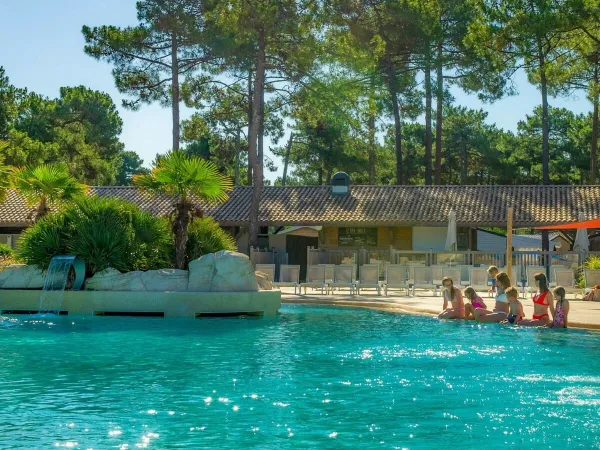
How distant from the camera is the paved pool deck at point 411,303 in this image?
14.7 meters

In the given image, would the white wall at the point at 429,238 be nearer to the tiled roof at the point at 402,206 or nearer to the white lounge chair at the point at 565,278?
the tiled roof at the point at 402,206

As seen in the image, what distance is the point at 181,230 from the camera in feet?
61.9

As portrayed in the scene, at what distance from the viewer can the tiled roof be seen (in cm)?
3003

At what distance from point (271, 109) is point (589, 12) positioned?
23.6 metres

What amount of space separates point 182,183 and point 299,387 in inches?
406

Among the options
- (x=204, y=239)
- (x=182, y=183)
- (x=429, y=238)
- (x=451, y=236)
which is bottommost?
(x=204, y=239)

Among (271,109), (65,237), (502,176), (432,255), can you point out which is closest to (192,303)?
(65,237)

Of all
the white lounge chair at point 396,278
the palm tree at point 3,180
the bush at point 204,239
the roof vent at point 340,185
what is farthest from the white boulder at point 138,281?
the roof vent at point 340,185

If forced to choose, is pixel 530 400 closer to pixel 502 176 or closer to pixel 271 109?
pixel 271 109

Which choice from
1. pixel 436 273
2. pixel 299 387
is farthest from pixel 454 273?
pixel 299 387

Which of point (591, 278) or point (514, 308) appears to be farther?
point (591, 278)

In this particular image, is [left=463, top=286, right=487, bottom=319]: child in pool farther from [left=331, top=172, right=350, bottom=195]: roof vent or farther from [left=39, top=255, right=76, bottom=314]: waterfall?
[left=331, top=172, right=350, bottom=195]: roof vent

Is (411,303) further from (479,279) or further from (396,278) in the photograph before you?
(479,279)

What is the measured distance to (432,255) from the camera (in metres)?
26.8
